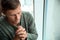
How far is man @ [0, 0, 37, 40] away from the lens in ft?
3.04

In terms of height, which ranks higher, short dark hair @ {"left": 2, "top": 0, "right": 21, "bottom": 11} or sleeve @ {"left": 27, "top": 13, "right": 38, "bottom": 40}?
short dark hair @ {"left": 2, "top": 0, "right": 21, "bottom": 11}

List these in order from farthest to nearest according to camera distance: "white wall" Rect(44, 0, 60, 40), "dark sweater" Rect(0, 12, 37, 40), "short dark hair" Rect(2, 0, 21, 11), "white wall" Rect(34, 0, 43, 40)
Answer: "white wall" Rect(44, 0, 60, 40) → "white wall" Rect(34, 0, 43, 40) → "dark sweater" Rect(0, 12, 37, 40) → "short dark hair" Rect(2, 0, 21, 11)

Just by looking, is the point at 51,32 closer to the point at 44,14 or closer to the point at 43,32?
the point at 43,32

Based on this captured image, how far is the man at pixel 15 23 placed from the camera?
927 mm

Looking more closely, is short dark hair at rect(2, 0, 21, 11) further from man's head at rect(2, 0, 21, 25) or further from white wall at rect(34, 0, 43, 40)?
white wall at rect(34, 0, 43, 40)

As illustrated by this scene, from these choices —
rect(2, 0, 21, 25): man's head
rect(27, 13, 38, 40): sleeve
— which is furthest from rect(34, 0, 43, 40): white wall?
rect(2, 0, 21, 25): man's head

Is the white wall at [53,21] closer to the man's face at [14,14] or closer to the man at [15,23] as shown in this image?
the man at [15,23]

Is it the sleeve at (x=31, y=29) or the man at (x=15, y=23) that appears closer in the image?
the man at (x=15, y=23)

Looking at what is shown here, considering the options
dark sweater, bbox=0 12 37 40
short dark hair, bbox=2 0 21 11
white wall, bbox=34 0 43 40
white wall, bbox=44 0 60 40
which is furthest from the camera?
white wall, bbox=44 0 60 40

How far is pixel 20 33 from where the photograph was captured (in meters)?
0.95

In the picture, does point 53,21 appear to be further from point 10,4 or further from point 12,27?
point 10,4

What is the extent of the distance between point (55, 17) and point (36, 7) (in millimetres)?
310

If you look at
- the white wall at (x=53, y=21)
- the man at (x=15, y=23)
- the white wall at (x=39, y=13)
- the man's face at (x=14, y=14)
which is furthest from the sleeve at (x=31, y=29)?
the white wall at (x=53, y=21)

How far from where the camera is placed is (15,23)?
986 mm
